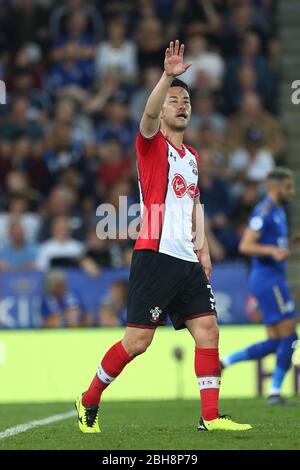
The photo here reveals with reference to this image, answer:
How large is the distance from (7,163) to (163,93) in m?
10.9

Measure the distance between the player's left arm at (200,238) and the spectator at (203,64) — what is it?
10577 mm

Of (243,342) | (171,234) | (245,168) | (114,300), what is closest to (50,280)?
(114,300)

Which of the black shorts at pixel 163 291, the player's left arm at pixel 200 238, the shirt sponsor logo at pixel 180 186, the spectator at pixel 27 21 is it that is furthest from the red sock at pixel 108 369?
the spectator at pixel 27 21

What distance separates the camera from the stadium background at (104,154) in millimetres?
14320

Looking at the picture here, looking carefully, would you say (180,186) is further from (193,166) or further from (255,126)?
(255,126)

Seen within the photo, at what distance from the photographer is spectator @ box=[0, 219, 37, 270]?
1641cm

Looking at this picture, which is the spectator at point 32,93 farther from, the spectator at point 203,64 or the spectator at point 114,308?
the spectator at point 114,308

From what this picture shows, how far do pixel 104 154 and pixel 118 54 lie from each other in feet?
6.90

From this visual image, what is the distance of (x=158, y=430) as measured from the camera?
8281mm

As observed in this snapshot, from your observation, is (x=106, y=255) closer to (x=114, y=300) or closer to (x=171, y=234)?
(x=114, y=300)

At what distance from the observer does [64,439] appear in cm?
765

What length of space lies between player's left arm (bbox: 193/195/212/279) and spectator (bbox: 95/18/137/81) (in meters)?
11.1

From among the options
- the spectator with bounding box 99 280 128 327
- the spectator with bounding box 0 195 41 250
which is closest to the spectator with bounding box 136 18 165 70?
the spectator with bounding box 0 195 41 250

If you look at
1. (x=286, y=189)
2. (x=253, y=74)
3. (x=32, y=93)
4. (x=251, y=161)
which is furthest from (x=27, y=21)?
(x=286, y=189)
